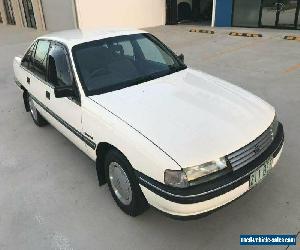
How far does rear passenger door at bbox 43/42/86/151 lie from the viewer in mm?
3602

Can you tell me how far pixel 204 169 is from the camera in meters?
2.54

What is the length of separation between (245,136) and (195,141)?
0.48 m

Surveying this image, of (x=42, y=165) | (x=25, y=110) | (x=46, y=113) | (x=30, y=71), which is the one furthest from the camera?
(x=25, y=110)

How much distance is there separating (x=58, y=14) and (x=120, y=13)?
3153mm

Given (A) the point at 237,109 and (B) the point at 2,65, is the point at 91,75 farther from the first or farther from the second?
(B) the point at 2,65

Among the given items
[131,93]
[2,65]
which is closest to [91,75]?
[131,93]

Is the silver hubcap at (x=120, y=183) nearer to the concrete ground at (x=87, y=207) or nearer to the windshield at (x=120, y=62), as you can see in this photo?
the concrete ground at (x=87, y=207)

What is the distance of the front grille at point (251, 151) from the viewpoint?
265cm

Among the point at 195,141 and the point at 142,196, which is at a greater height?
the point at 195,141

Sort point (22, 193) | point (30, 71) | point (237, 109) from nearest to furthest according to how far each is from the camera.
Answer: point (237, 109), point (22, 193), point (30, 71)

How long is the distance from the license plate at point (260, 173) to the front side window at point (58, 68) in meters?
2.29

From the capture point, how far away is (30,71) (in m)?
4.91

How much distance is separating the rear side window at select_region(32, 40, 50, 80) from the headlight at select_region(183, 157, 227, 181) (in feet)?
9.13

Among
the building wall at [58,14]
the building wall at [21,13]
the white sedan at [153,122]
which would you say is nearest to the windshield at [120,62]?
the white sedan at [153,122]
